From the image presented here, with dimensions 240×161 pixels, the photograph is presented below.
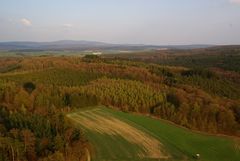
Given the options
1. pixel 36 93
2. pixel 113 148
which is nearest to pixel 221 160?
pixel 113 148

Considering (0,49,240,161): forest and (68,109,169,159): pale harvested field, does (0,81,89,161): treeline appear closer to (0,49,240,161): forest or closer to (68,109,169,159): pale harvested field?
(0,49,240,161): forest

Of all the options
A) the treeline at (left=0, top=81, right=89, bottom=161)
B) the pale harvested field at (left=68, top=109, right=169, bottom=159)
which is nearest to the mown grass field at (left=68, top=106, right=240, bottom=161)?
the pale harvested field at (left=68, top=109, right=169, bottom=159)

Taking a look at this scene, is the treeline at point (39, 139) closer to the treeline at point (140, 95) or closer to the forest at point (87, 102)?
the forest at point (87, 102)

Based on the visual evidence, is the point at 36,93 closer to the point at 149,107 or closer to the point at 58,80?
the point at 58,80

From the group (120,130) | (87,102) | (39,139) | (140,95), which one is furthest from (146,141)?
(140,95)

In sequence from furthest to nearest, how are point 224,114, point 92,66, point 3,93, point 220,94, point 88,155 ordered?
1. point 92,66
2. point 220,94
3. point 3,93
4. point 224,114
5. point 88,155

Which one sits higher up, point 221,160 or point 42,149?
point 42,149

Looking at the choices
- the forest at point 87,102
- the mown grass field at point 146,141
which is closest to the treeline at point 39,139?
the forest at point 87,102
